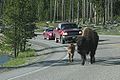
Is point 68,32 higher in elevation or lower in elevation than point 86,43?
lower

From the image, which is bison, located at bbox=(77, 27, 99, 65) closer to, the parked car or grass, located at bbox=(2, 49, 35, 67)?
grass, located at bbox=(2, 49, 35, 67)

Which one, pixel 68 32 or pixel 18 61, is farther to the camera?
pixel 68 32

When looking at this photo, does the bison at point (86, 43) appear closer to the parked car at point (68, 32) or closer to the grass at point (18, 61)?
the grass at point (18, 61)

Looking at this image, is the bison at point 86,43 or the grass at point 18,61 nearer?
the bison at point 86,43

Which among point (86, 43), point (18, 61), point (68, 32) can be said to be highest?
point (86, 43)

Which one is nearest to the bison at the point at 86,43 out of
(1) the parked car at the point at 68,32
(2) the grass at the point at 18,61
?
(2) the grass at the point at 18,61

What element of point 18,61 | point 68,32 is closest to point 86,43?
point 18,61

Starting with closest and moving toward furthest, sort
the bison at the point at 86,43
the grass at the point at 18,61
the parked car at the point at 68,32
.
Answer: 1. the bison at the point at 86,43
2. the grass at the point at 18,61
3. the parked car at the point at 68,32

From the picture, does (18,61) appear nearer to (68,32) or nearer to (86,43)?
(86,43)

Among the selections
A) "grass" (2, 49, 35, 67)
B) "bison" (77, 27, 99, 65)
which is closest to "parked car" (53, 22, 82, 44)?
"grass" (2, 49, 35, 67)

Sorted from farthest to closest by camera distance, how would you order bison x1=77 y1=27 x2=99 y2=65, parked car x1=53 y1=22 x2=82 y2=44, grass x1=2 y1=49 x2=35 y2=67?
1. parked car x1=53 y1=22 x2=82 y2=44
2. grass x1=2 y1=49 x2=35 y2=67
3. bison x1=77 y1=27 x2=99 y2=65

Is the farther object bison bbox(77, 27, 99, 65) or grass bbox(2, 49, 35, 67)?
grass bbox(2, 49, 35, 67)

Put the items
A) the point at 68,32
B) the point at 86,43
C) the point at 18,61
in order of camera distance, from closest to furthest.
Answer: the point at 86,43 → the point at 18,61 → the point at 68,32

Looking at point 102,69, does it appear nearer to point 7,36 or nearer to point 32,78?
point 32,78
